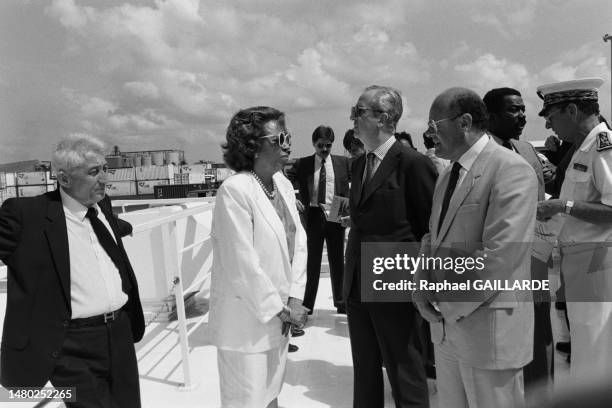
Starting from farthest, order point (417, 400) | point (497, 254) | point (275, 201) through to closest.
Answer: point (417, 400), point (275, 201), point (497, 254)

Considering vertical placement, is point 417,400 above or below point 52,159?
below

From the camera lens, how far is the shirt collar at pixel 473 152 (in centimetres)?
188

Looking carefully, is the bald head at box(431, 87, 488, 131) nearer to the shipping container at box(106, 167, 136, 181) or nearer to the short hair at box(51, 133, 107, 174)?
the short hair at box(51, 133, 107, 174)

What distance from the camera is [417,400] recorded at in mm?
2365

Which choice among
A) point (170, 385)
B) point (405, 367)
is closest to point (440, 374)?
point (405, 367)

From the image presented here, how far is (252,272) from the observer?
6.47 ft

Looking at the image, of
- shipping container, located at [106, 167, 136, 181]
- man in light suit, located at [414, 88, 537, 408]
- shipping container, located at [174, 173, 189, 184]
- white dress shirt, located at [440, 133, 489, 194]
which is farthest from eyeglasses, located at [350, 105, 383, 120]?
shipping container, located at [106, 167, 136, 181]

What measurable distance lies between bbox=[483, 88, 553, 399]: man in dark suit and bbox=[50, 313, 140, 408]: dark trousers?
1.93 m

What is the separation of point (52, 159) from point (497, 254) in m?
1.71

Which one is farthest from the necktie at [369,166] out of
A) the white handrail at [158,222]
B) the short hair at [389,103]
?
the white handrail at [158,222]

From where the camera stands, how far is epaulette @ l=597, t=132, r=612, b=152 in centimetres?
242

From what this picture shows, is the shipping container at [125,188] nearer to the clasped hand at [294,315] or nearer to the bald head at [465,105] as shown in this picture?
the clasped hand at [294,315]

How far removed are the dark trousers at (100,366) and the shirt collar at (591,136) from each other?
238 cm

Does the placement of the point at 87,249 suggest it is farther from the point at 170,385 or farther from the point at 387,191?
the point at 170,385
